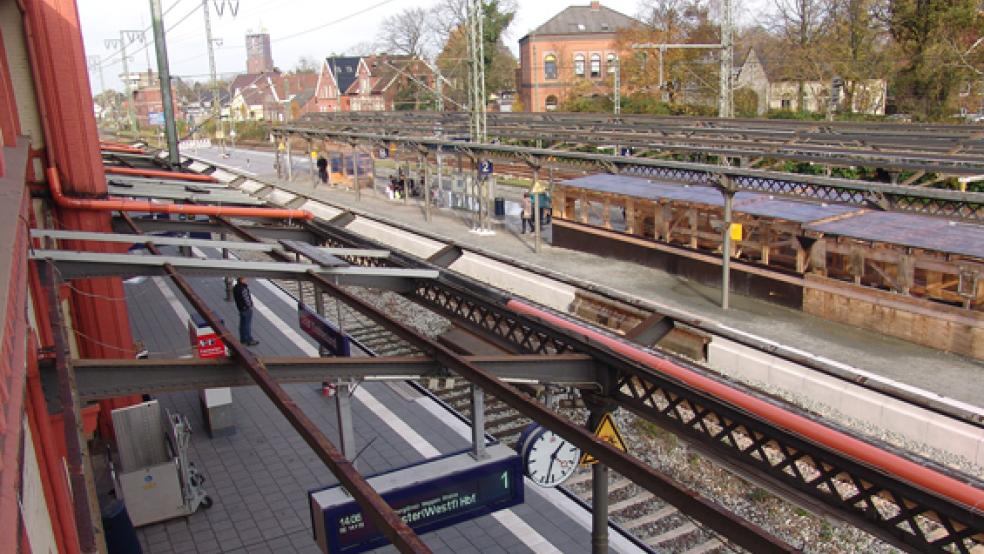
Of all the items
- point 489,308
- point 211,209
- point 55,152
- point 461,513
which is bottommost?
point 461,513

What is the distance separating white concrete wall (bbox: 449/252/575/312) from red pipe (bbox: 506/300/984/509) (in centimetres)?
998

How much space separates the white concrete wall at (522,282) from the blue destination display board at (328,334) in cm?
580

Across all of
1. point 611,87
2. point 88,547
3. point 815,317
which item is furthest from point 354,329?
point 611,87

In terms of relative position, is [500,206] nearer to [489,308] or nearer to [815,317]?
[815,317]

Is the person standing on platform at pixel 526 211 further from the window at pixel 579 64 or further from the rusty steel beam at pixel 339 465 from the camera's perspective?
the window at pixel 579 64

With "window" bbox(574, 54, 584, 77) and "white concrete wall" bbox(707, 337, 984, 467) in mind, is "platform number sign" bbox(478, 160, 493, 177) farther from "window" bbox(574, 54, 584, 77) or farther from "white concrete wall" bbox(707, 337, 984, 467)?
"window" bbox(574, 54, 584, 77)

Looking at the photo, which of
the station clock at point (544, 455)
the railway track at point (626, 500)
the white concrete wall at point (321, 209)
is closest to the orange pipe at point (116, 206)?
the railway track at point (626, 500)

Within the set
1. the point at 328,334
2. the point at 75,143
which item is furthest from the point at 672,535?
the point at 75,143

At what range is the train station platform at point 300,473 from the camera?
8188 millimetres

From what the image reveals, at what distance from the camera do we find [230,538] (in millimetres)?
8320

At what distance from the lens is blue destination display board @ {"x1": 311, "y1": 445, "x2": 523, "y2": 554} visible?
17.6ft

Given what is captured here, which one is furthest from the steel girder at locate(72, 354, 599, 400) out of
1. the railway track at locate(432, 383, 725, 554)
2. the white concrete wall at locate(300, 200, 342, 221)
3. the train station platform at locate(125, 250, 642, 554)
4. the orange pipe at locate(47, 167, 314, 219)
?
the white concrete wall at locate(300, 200, 342, 221)

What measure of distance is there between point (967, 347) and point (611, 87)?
132 feet

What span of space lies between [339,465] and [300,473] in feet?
23.2
